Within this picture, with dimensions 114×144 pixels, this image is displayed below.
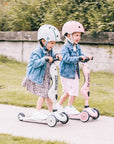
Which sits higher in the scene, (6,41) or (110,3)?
(110,3)

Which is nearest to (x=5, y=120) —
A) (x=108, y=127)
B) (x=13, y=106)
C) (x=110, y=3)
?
(x=13, y=106)

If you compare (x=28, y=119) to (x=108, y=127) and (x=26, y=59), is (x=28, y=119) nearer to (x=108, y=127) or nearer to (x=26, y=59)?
(x=108, y=127)

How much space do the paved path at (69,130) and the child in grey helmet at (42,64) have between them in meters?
0.35

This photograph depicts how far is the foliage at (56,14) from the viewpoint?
9703mm

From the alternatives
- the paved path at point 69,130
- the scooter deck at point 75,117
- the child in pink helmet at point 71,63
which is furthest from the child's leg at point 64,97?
the paved path at point 69,130

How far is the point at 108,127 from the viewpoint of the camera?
489cm

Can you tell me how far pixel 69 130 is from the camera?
→ 4773 millimetres

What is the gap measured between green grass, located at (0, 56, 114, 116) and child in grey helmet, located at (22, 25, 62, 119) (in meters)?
1.02

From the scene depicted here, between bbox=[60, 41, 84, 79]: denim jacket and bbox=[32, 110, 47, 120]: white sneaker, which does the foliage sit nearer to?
bbox=[60, 41, 84, 79]: denim jacket

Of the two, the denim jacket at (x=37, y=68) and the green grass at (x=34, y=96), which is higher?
the denim jacket at (x=37, y=68)

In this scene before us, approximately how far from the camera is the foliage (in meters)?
9.70

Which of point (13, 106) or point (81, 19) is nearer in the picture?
point (13, 106)

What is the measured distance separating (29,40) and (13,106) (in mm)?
4916

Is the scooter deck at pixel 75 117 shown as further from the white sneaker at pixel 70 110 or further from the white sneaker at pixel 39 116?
the white sneaker at pixel 39 116
